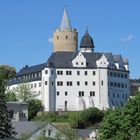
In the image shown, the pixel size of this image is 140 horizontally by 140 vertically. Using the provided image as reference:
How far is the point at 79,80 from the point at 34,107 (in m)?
14.2

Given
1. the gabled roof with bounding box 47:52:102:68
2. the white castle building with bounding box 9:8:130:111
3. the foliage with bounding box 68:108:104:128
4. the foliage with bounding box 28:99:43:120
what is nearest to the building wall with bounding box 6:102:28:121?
the foliage with bounding box 68:108:104:128

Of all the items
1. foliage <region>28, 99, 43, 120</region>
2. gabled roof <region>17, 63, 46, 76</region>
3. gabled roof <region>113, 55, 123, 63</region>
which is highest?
gabled roof <region>113, 55, 123, 63</region>

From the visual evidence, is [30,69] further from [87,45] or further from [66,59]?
[87,45]

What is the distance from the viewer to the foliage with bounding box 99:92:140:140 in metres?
55.3

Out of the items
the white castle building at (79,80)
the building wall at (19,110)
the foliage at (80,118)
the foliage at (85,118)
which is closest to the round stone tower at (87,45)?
the white castle building at (79,80)

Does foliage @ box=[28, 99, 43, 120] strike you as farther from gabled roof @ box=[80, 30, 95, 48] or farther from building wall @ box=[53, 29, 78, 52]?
gabled roof @ box=[80, 30, 95, 48]

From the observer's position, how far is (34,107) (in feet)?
420

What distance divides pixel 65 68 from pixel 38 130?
231 feet

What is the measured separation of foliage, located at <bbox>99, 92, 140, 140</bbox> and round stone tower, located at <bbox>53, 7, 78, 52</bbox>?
9782 centimetres

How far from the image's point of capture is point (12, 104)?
106125 millimetres

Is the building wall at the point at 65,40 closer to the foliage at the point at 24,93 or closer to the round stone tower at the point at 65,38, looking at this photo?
the round stone tower at the point at 65,38

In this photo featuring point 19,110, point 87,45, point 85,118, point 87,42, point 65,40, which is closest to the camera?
point 19,110

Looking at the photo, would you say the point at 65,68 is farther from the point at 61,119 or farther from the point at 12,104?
the point at 12,104

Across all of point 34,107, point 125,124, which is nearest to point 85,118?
point 34,107
